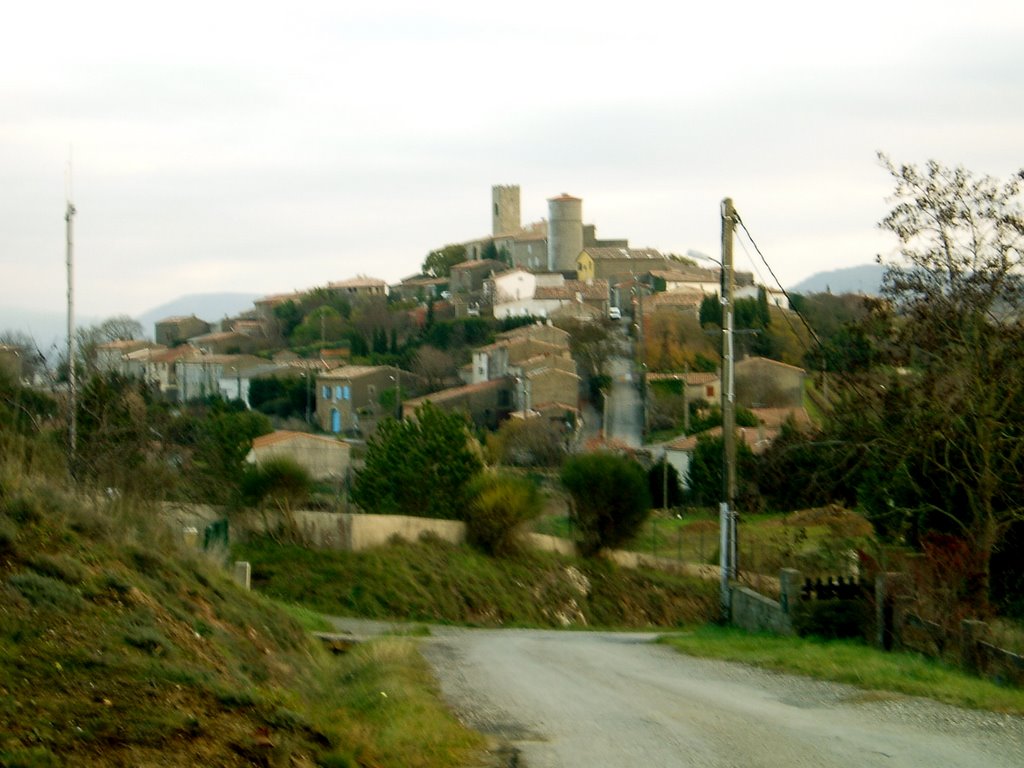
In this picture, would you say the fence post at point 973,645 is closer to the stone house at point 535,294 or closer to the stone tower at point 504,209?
the stone house at point 535,294

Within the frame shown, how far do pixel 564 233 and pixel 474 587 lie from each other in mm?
108356

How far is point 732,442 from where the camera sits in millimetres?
22562

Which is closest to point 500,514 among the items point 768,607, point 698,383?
point 768,607

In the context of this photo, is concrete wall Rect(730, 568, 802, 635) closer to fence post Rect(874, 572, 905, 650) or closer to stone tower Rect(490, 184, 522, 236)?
fence post Rect(874, 572, 905, 650)

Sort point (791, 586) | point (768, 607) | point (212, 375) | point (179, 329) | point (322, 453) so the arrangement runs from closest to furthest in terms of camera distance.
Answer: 1. point (791, 586)
2. point (768, 607)
3. point (322, 453)
4. point (212, 375)
5. point (179, 329)

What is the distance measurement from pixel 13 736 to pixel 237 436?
3853 centimetres

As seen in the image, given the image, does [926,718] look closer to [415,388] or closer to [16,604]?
[16,604]

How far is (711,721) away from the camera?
9.62 meters

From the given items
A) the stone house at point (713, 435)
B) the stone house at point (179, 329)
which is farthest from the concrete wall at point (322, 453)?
the stone house at point (179, 329)

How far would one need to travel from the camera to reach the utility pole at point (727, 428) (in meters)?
22.1

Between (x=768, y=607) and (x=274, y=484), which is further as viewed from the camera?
(x=274, y=484)

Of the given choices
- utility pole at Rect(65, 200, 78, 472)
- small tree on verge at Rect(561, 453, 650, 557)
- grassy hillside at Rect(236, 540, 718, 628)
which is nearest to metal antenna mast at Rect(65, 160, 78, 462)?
utility pole at Rect(65, 200, 78, 472)

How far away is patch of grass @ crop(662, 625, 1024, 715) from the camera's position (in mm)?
10516

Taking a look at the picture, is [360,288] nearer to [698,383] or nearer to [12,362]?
[698,383]
